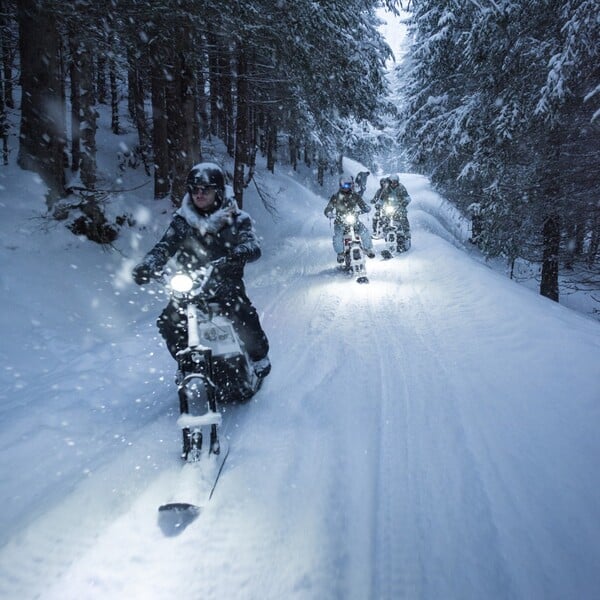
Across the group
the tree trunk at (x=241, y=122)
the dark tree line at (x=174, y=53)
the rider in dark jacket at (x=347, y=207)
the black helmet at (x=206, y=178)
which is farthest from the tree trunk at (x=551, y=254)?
the tree trunk at (x=241, y=122)

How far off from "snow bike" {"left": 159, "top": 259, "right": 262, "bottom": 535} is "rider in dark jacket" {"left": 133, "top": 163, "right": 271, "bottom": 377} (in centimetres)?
24

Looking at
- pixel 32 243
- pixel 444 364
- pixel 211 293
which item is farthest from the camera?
pixel 32 243

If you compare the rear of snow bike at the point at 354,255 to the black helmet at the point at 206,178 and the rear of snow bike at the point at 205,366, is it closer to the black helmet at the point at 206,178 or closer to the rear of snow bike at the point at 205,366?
the rear of snow bike at the point at 205,366

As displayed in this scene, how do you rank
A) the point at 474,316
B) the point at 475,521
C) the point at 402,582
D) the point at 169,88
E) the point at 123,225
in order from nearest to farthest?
the point at 402,582, the point at 475,521, the point at 474,316, the point at 123,225, the point at 169,88

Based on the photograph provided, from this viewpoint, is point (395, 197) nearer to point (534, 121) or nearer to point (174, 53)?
point (534, 121)

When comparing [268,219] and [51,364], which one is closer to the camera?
[51,364]

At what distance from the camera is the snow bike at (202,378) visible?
289 cm

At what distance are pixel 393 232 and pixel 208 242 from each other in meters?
10.3

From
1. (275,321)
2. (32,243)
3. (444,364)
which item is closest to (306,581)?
(444,364)

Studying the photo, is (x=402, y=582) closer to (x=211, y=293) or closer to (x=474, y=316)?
(x=211, y=293)

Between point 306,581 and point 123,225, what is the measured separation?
33.0ft

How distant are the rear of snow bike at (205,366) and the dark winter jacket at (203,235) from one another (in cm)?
54

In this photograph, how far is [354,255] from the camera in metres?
9.94

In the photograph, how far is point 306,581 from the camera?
2.32 metres
